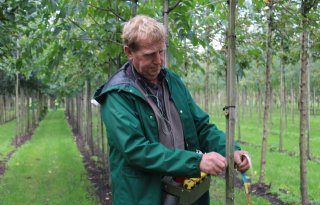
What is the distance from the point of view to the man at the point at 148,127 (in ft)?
6.63

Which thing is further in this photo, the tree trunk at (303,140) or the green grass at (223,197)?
the green grass at (223,197)

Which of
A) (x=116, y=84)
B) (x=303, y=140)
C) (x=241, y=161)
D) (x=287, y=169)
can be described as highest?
(x=116, y=84)

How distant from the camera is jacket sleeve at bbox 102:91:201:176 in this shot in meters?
2.01

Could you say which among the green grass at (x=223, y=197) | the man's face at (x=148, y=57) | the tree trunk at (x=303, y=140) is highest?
the man's face at (x=148, y=57)

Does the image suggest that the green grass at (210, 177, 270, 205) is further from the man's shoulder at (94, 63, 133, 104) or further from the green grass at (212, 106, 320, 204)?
the man's shoulder at (94, 63, 133, 104)

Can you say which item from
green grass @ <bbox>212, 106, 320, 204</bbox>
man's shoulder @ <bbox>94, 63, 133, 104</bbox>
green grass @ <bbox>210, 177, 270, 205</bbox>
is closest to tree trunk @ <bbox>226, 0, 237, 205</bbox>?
man's shoulder @ <bbox>94, 63, 133, 104</bbox>

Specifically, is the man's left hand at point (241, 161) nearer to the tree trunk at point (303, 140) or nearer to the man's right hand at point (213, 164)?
the man's right hand at point (213, 164)

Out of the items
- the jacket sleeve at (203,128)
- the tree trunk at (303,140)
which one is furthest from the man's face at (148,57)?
the tree trunk at (303,140)

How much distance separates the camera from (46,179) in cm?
1011

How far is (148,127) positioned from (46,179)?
338 inches

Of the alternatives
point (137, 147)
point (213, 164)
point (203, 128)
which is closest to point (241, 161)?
point (213, 164)

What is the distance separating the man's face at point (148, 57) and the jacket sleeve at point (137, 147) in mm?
205

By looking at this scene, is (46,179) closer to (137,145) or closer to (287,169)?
(287,169)

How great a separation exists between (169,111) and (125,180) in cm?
50
